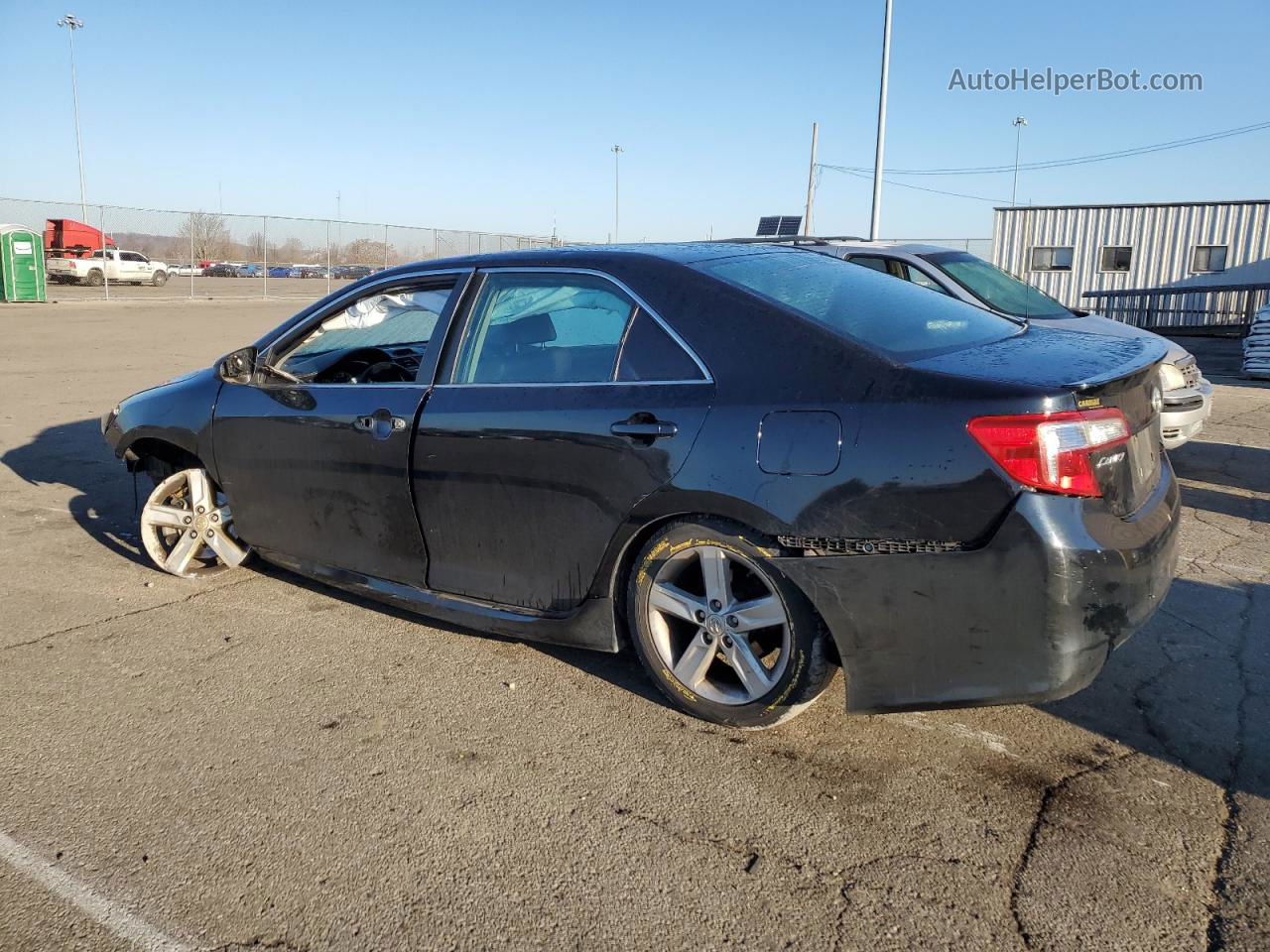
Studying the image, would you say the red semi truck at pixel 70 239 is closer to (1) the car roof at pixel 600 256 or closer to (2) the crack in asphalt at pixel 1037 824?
(1) the car roof at pixel 600 256

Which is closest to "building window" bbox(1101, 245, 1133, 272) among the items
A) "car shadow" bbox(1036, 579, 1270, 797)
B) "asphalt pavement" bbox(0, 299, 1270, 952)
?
"asphalt pavement" bbox(0, 299, 1270, 952)

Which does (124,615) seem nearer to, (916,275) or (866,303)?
(866,303)

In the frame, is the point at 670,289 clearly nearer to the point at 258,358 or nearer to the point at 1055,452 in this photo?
the point at 1055,452

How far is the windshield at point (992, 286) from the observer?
8.19 meters

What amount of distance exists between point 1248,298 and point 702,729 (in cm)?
2743

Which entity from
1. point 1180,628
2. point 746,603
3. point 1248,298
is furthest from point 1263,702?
point 1248,298

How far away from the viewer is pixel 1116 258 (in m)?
27.6

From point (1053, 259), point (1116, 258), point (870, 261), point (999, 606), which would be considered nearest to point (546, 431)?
point (999, 606)

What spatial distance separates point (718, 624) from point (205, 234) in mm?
37020

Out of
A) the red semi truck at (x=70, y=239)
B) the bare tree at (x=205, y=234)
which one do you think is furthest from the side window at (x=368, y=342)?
the red semi truck at (x=70, y=239)

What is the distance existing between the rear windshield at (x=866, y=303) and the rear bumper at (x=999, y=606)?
667 mm

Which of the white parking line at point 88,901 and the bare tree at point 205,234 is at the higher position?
the bare tree at point 205,234

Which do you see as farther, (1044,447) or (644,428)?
(644,428)

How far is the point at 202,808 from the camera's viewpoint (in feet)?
9.71
